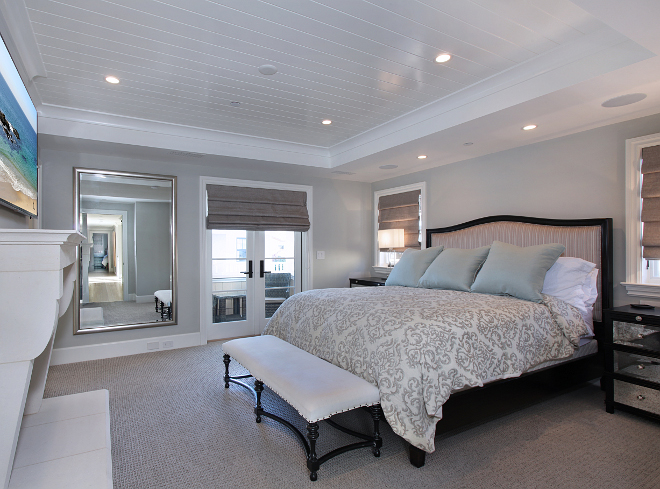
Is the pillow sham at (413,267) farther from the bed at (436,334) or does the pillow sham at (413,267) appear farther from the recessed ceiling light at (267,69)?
the recessed ceiling light at (267,69)

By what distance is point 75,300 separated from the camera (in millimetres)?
4164

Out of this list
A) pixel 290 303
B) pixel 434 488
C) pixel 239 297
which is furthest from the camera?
pixel 239 297

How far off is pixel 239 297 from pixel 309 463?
3.31 meters

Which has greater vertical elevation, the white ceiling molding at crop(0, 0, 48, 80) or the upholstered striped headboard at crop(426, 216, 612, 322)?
the white ceiling molding at crop(0, 0, 48, 80)

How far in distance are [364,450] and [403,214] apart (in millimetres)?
3585

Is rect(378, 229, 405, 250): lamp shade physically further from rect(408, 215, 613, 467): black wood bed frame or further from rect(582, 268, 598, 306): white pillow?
rect(582, 268, 598, 306): white pillow

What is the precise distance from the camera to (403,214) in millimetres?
5430

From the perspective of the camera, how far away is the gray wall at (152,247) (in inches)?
177

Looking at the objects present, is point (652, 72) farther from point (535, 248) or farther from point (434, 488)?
point (434, 488)

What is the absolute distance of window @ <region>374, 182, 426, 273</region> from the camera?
5188 millimetres

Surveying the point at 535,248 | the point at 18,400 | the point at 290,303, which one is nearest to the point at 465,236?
the point at 535,248

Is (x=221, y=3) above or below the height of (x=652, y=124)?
above

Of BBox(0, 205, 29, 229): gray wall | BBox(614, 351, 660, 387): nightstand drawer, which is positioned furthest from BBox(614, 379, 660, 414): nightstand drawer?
BBox(0, 205, 29, 229): gray wall

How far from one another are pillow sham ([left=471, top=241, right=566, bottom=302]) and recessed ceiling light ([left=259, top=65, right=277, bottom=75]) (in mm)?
2349
